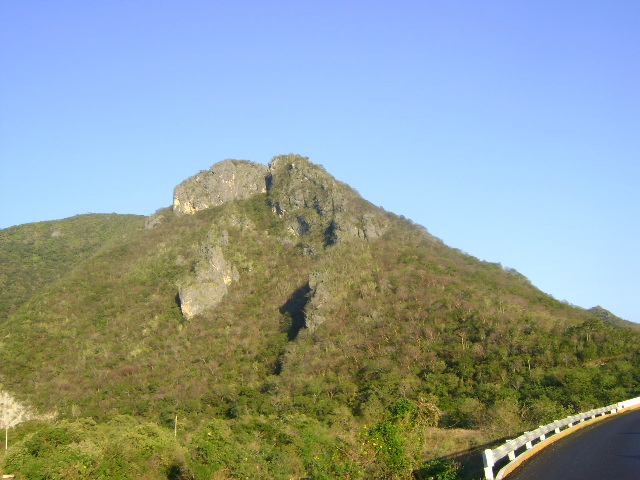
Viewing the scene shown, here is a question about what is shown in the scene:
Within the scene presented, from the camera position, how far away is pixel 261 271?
95.8 m

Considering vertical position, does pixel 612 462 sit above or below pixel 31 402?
above

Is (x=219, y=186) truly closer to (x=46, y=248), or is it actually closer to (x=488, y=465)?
(x=46, y=248)

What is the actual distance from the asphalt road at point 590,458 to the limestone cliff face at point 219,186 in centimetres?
10222

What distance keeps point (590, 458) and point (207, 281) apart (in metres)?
80.6

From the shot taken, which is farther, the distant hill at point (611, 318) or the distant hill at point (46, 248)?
the distant hill at point (46, 248)

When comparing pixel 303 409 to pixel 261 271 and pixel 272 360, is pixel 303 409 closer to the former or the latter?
pixel 272 360

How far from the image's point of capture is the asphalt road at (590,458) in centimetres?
1059

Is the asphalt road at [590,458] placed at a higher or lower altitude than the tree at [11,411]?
higher

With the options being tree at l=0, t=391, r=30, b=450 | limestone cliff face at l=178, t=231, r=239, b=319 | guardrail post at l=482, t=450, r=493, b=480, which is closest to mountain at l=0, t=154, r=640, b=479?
limestone cliff face at l=178, t=231, r=239, b=319

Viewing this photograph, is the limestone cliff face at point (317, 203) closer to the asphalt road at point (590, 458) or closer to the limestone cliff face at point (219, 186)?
the limestone cliff face at point (219, 186)

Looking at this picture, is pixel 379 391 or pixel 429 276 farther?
pixel 429 276

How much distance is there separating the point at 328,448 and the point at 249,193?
97.0m

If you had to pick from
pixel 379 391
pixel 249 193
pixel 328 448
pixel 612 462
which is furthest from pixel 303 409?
pixel 249 193

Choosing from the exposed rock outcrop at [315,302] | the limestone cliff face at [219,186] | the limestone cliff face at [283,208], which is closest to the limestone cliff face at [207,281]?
the limestone cliff face at [283,208]
